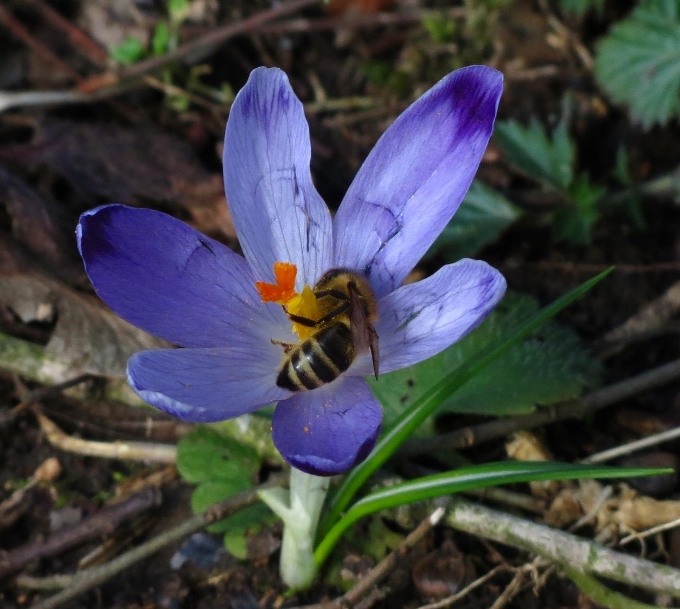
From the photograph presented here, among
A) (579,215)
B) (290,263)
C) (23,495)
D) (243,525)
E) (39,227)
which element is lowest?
(23,495)

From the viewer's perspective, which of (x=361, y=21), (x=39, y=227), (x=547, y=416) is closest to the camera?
(x=547, y=416)

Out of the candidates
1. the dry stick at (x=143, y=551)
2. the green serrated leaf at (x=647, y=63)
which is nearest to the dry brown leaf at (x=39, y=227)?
the dry stick at (x=143, y=551)

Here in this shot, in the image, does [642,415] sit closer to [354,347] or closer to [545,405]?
[545,405]

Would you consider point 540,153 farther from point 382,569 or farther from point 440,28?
point 382,569

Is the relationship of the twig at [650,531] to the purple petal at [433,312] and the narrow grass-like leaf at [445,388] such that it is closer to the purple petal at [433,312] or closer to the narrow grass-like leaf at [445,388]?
the narrow grass-like leaf at [445,388]

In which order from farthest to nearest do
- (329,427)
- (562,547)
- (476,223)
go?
1. (476,223)
2. (562,547)
3. (329,427)

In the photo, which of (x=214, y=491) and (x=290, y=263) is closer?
(x=290, y=263)

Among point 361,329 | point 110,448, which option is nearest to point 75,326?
point 110,448
